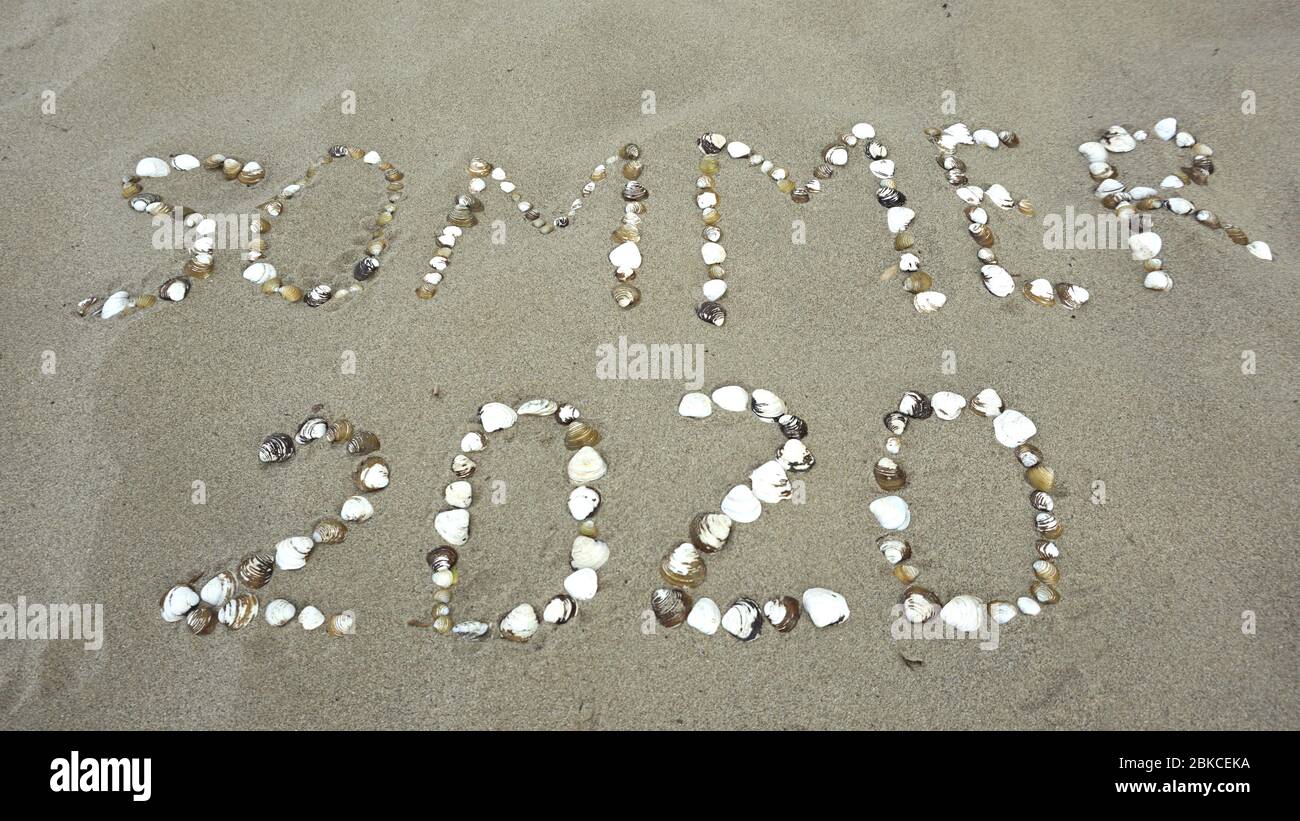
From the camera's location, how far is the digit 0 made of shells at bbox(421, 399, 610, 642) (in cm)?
241

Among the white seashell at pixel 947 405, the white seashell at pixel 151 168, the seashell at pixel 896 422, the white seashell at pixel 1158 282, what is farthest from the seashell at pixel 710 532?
the white seashell at pixel 151 168

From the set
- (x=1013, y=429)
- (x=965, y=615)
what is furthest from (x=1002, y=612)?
(x=1013, y=429)

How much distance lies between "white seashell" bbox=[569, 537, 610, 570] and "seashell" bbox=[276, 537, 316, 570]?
0.98 m

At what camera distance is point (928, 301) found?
9.97ft

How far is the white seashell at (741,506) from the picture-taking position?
2584 mm

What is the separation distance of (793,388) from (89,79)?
4.28 m

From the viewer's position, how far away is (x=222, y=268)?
126 inches

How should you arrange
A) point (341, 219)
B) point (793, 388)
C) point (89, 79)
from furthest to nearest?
point (89, 79)
point (341, 219)
point (793, 388)

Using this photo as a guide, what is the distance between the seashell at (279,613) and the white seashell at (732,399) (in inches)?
69.5

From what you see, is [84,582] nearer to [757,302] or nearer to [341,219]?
[341,219]

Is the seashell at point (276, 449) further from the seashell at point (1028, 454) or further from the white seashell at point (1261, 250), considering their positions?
the white seashell at point (1261, 250)

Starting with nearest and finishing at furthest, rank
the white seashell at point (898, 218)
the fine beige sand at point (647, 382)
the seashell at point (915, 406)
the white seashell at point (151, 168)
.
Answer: the fine beige sand at point (647, 382) < the seashell at point (915, 406) < the white seashell at point (898, 218) < the white seashell at point (151, 168)

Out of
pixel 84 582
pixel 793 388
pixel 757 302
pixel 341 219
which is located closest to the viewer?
pixel 84 582
